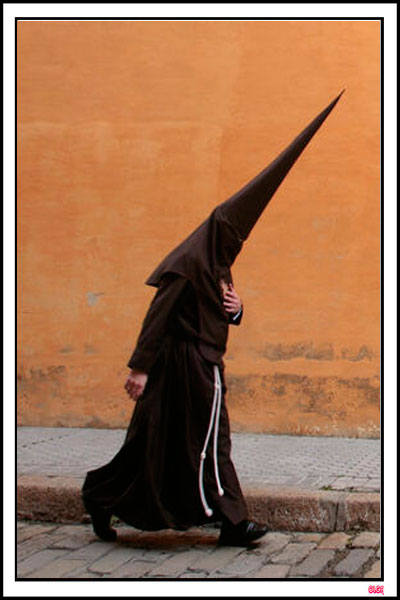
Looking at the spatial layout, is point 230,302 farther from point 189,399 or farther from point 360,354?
point 360,354

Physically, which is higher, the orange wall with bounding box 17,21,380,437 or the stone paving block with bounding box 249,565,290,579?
the orange wall with bounding box 17,21,380,437

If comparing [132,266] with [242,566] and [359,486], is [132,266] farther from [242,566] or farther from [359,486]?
[242,566]

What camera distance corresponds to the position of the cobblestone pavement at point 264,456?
5.35 metres

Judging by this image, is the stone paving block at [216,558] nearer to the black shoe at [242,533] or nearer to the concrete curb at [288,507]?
the black shoe at [242,533]

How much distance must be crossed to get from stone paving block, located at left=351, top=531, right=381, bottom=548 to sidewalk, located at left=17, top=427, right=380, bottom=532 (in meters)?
0.07

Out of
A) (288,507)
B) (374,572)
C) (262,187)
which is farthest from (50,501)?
(262,187)

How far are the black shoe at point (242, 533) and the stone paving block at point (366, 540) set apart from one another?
54 cm

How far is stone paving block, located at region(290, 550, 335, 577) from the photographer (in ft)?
12.9

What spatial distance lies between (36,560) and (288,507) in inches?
56.3

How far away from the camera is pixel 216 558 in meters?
4.10

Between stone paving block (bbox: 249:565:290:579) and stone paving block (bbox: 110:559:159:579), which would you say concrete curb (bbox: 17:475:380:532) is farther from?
stone paving block (bbox: 110:559:159:579)

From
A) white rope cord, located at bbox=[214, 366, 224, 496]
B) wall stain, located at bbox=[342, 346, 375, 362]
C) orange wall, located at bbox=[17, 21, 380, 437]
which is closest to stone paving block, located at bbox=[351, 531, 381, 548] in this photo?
white rope cord, located at bbox=[214, 366, 224, 496]

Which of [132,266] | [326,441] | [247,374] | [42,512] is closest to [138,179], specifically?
[132,266]

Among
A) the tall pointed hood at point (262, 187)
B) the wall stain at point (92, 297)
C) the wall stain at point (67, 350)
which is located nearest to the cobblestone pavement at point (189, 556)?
the tall pointed hood at point (262, 187)
